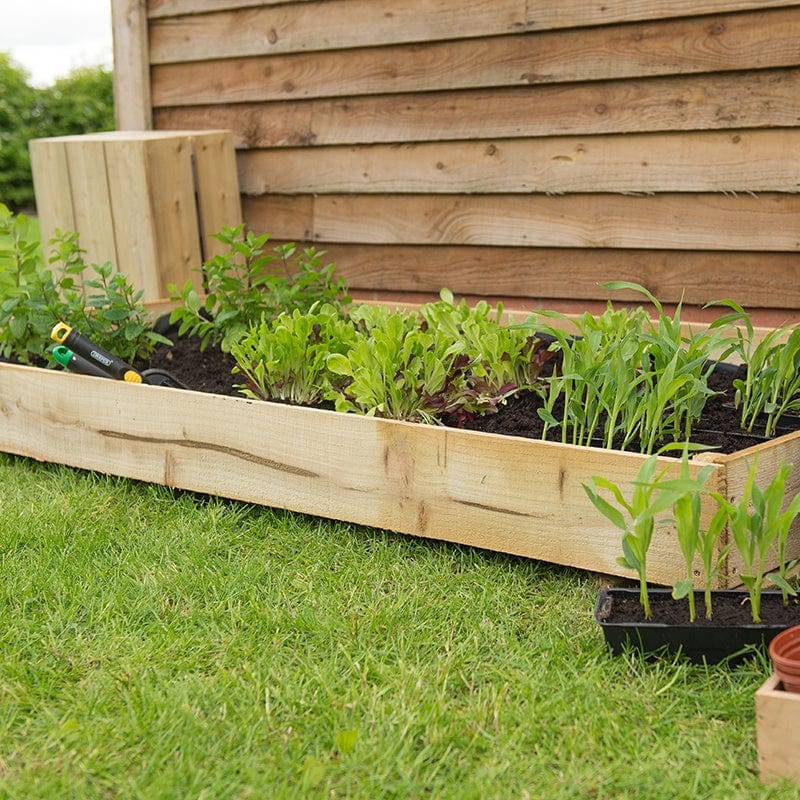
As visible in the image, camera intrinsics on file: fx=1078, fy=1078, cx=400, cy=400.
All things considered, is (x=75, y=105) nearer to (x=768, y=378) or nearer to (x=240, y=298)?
(x=240, y=298)

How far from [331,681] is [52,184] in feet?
9.60

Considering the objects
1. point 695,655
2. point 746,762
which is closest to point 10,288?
point 695,655

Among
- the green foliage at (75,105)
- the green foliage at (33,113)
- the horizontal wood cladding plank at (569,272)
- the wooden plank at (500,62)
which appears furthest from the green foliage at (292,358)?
the green foliage at (75,105)

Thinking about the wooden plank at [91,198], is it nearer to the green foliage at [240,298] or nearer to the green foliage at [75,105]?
the green foliage at [240,298]

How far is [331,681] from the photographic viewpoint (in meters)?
1.98

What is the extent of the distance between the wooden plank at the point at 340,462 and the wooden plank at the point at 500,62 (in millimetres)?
1627

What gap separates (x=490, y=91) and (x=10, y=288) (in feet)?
5.80

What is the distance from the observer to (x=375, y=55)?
13.3 feet

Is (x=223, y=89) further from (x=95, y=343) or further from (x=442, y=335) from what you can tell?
(x=442, y=335)

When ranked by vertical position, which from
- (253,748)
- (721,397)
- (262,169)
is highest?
(262,169)

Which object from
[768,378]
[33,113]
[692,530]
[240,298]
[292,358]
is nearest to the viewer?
[692,530]

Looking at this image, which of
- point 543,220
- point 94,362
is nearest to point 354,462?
point 94,362

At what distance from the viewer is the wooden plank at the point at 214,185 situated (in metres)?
4.24

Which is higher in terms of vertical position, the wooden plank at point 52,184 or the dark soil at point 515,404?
the wooden plank at point 52,184
